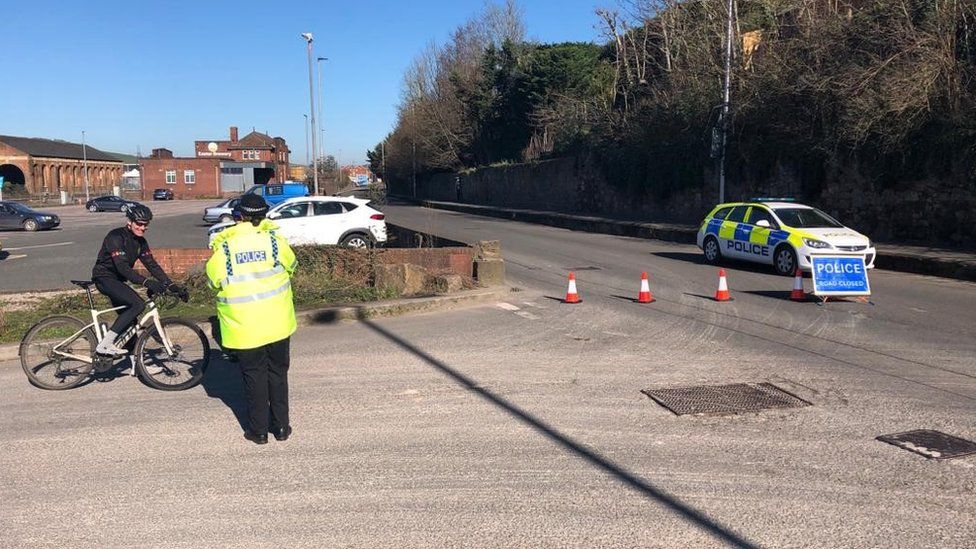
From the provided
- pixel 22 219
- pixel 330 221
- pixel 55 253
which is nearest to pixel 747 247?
pixel 330 221

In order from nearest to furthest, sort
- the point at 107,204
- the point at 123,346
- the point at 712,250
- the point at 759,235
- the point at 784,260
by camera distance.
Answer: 1. the point at 123,346
2. the point at 784,260
3. the point at 759,235
4. the point at 712,250
5. the point at 107,204

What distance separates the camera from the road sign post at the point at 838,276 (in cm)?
1170

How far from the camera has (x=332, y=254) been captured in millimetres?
12648

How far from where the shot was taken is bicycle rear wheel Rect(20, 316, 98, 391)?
727cm

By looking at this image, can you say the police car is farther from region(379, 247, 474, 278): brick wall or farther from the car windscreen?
region(379, 247, 474, 278): brick wall

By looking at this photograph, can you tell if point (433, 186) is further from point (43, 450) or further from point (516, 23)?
point (43, 450)

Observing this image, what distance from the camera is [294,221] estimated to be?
1847cm

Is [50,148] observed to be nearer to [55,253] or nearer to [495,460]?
[55,253]

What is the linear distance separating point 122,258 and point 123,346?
854 mm

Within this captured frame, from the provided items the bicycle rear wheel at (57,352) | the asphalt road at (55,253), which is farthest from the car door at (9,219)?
the bicycle rear wheel at (57,352)

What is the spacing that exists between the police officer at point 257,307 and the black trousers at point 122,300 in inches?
80.2

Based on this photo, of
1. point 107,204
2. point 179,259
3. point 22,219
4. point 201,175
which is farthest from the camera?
point 201,175

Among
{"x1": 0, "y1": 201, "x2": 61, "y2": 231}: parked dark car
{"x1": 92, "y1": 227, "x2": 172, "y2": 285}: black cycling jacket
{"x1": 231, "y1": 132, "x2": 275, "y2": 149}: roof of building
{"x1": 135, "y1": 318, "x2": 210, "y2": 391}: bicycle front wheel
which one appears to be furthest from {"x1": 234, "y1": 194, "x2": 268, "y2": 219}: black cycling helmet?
{"x1": 231, "y1": 132, "x2": 275, "y2": 149}: roof of building

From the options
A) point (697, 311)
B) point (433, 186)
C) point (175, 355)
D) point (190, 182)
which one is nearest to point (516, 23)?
point (433, 186)
